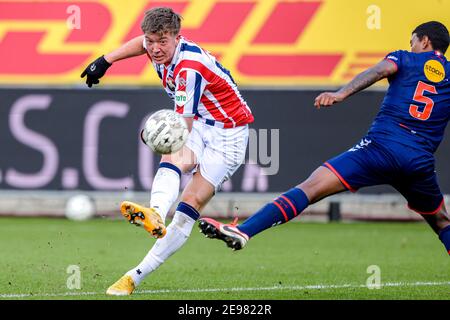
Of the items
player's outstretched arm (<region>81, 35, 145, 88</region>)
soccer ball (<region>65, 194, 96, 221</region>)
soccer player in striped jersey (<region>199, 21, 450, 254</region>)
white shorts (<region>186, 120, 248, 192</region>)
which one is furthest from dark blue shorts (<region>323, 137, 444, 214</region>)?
soccer ball (<region>65, 194, 96, 221</region>)

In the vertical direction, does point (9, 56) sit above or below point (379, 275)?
above

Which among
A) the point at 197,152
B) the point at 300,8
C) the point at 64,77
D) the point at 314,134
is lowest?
the point at 197,152

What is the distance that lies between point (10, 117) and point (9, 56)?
255cm

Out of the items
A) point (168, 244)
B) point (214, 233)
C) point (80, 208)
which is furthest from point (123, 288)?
point (80, 208)

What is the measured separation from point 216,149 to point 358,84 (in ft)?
4.43

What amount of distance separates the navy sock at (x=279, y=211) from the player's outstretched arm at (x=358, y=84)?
686 mm

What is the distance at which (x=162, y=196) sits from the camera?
730 cm

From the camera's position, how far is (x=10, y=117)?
1495 centimetres

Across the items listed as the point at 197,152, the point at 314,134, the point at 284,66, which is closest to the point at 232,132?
the point at 197,152

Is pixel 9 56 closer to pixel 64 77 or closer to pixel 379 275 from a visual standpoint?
pixel 64 77

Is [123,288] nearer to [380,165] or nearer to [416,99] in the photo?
[380,165]

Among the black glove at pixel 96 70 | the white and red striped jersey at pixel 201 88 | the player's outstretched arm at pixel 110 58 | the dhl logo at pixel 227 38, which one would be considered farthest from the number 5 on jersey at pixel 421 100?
the dhl logo at pixel 227 38

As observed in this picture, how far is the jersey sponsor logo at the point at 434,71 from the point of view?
7309 millimetres
